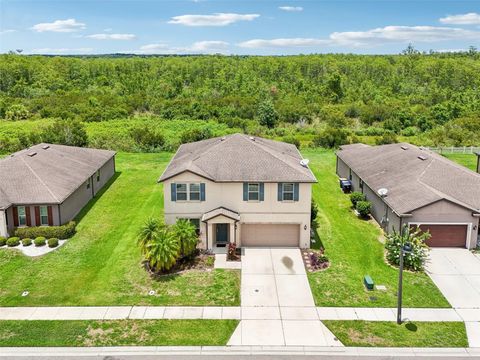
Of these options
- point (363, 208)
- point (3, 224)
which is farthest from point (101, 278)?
point (363, 208)

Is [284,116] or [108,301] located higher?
[284,116]

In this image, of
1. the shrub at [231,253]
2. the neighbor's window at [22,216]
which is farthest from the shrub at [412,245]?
the neighbor's window at [22,216]

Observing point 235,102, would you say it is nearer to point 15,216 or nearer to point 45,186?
point 45,186

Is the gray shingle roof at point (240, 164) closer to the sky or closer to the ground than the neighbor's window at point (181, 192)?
closer to the sky

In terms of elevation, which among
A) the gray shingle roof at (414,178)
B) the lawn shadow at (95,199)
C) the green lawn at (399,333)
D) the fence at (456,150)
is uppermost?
the gray shingle roof at (414,178)

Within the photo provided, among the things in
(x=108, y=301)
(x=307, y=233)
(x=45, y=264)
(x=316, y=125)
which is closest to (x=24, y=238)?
(x=45, y=264)

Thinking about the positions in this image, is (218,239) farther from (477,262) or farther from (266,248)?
(477,262)

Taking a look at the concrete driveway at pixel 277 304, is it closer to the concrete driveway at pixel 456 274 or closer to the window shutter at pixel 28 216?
the concrete driveway at pixel 456 274
